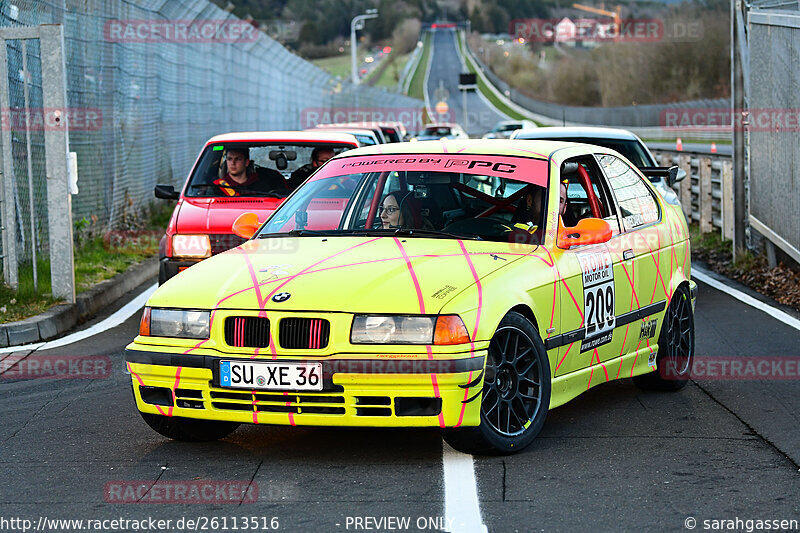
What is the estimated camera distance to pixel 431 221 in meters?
6.59

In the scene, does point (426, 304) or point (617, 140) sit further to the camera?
point (617, 140)

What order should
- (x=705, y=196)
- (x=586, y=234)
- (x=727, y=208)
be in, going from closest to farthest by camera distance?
(x=586, y=234) < (x=727, y=208) < (x=705, y=196)

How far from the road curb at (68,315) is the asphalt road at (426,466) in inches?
82.1

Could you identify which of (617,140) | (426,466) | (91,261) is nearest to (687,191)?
(617,140)

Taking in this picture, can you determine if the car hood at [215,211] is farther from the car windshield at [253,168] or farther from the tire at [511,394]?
the tire at [511,394]

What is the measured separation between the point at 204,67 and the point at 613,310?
18.2 m

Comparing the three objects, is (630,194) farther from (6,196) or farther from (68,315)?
(6,196)

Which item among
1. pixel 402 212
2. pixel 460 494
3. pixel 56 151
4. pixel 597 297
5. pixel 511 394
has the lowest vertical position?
pixel 460 494

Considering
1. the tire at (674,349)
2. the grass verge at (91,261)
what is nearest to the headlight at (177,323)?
the tire at (674,349)

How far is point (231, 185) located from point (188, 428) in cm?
521

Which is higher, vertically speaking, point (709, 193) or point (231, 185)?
point (231, 185)

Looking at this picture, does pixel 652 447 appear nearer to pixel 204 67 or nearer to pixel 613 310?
pixel 613 310

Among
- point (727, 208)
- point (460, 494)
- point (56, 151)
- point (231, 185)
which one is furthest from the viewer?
point (727, 208)

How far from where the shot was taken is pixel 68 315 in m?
10.4
